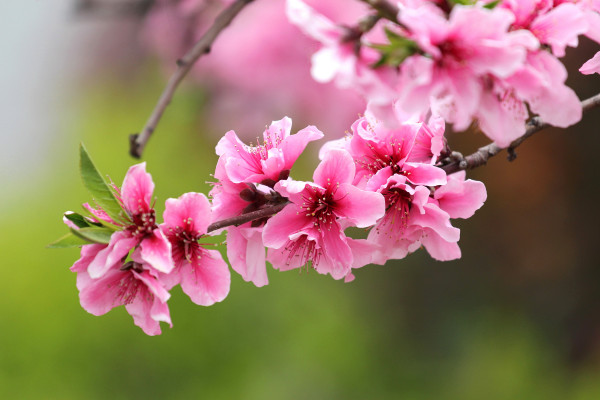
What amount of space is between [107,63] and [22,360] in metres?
2.70

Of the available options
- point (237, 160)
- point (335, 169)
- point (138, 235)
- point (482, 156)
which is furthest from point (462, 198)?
point (138, 235)

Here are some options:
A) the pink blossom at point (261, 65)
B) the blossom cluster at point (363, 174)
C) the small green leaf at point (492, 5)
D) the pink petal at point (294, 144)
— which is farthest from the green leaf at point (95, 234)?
the pink blossom at point (261, 65)

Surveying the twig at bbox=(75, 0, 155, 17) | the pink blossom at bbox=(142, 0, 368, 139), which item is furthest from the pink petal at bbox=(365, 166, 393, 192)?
the pink blossom at bbox=(142, 0, 368, 139)

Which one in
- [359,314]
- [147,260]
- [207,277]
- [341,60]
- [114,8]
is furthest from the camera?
[359,314]

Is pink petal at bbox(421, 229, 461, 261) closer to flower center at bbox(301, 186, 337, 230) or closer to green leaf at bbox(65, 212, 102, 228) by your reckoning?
flower center at bbox(301, 186, 337, 230)

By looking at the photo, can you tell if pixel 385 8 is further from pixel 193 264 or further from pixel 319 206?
pixel 193 264

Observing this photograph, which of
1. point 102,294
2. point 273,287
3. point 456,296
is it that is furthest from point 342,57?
point 273,287

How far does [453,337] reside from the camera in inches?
142

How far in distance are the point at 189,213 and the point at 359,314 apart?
3525 millimetres

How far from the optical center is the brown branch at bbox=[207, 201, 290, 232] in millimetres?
692

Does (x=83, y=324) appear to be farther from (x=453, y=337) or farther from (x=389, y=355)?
(x=453, y=337)

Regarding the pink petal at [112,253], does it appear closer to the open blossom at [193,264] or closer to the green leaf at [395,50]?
the open blossom at [193,264]

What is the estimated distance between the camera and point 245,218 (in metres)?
0.69

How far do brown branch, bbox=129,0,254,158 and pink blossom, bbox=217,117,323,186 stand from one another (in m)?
0.08
